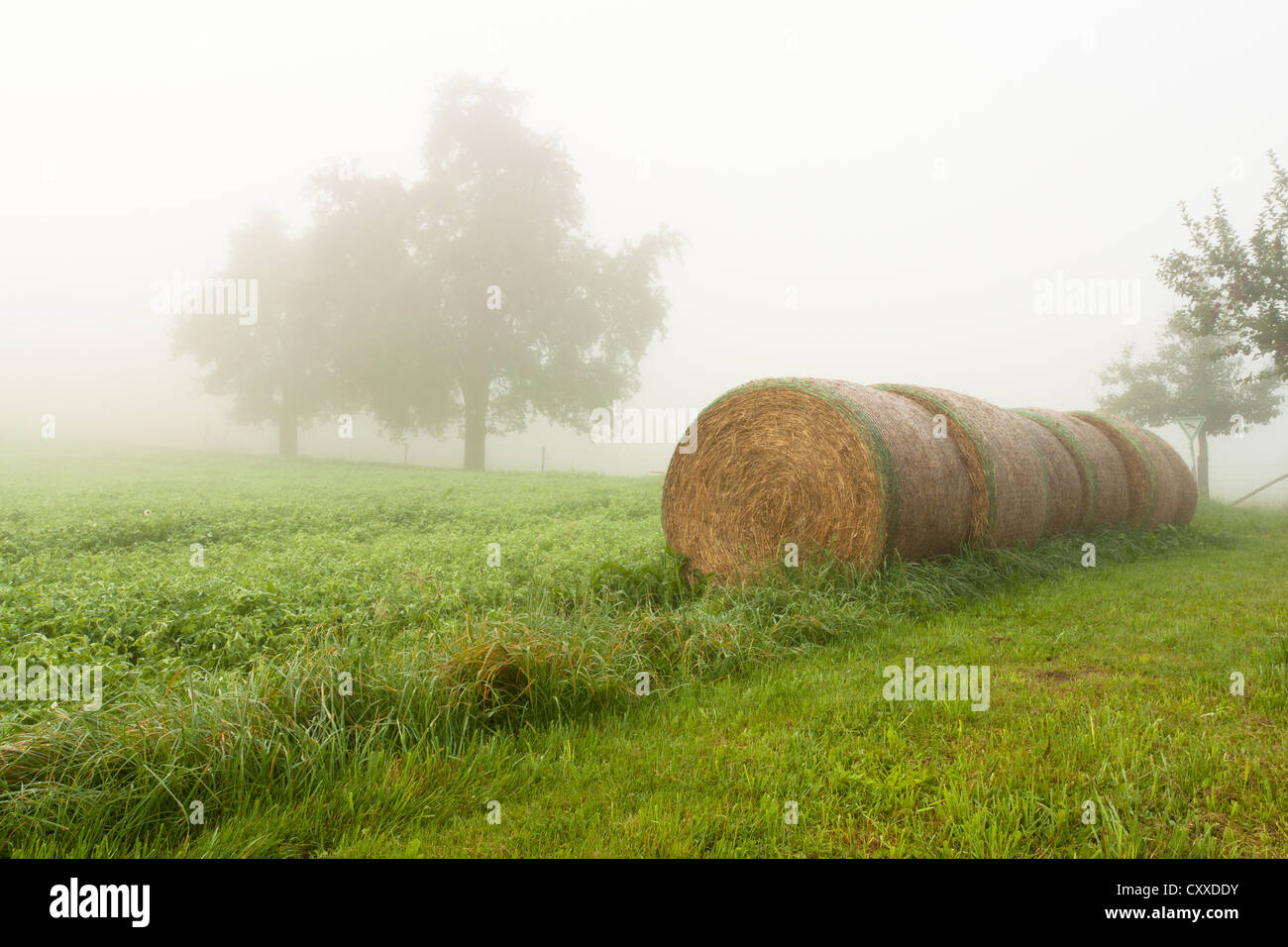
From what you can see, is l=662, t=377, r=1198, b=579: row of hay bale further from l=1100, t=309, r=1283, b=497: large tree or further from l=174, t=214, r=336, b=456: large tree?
l=174, t=214, r=336, b=456: large tree

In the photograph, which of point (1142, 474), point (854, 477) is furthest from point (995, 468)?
point (1142, 474)

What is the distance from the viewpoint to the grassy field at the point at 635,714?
2.85m

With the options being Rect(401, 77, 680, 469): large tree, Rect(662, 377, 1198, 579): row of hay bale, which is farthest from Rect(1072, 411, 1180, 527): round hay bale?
Rect(401, 77, 680, 469): large tree

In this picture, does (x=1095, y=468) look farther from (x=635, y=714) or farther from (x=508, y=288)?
(x=508, y=288)

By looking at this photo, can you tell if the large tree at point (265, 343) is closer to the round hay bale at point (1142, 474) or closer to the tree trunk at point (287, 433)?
the tree trunk at point (287, 433)

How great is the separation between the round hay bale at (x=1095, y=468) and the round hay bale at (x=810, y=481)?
10.7 ft

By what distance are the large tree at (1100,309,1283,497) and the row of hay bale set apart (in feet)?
70.0

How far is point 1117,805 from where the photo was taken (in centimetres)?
288

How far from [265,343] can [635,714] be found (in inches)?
1522

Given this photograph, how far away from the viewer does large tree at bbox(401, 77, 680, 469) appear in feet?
98.4

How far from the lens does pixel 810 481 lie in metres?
7.46
